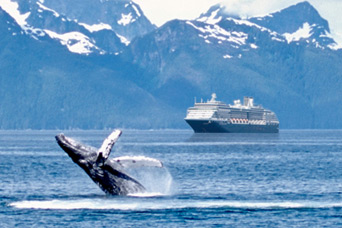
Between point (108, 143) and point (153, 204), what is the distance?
704cm

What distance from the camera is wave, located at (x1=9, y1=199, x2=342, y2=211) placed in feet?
172

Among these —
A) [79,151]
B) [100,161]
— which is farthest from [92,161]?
[79,151]

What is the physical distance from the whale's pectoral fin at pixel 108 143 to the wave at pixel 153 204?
4.29m

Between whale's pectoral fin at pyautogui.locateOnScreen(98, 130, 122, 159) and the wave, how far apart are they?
Result: 4.29 m

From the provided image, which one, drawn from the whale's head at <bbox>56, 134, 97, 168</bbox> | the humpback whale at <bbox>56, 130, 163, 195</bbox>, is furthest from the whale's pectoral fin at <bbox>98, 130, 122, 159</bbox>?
the whale's head at <bbox>56, 134, 97, 168</bbox>

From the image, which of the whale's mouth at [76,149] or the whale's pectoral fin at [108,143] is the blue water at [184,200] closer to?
the whale's mouth at [76,149]

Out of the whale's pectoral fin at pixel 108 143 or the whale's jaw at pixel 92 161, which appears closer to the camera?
the whale's pectoral fin at pixel 108 143

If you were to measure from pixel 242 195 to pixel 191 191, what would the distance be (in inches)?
158

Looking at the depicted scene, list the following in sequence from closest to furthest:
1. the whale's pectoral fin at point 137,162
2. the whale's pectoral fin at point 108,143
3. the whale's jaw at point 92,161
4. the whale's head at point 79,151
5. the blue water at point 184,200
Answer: the whale's pectoral fin at point 108,143
the whale's pectoral fin at point 137,162
the blue water at point 184,200
the whale's jaw at point 92,161
the whale's head at point 79,151

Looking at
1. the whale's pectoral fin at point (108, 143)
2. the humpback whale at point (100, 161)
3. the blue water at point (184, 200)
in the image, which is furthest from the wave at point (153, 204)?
the whale's pectoral fin at point (108, 143)

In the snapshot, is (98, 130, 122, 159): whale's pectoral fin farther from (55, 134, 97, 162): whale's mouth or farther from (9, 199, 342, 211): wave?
(9, 199, 342, 211): wave

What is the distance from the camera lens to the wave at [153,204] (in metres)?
52.5

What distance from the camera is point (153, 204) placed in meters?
53.3

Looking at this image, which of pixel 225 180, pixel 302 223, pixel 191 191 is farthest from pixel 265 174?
pixel 302 223
